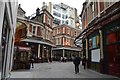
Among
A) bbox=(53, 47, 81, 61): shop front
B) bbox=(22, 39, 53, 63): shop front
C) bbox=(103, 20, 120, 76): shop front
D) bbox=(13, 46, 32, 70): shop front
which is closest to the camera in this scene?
bbox=(103, 20, 120, 76): shop front

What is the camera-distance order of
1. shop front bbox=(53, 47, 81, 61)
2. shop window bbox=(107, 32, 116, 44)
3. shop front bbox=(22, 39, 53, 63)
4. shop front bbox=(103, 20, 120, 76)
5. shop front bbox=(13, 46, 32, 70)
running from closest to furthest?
shop front bbox=(103, 20, 120, 76)
shop window bbox=(107, 32, 116, 44)
shop front bbox=(13, 46, 32, 70)
shop front bbox=(22, 39, 53, 63)
shop front bbox=(53, 47, 81, 61)

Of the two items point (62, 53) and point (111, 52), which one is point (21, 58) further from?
point (62, 53)

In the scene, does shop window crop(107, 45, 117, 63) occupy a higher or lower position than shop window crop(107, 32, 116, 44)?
lower

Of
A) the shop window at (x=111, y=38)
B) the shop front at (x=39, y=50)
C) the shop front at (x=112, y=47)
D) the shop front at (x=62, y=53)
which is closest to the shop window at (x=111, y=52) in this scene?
the shop front at (x=112, y=47)

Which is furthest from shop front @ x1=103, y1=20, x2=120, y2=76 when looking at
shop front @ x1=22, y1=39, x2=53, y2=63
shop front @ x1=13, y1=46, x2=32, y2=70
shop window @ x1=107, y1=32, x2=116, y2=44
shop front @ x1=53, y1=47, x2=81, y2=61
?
shop front @ x1=53, y1=47, x2=81, y2=61

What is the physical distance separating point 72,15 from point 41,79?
55.5 m

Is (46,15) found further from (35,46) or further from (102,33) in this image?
(102,33)

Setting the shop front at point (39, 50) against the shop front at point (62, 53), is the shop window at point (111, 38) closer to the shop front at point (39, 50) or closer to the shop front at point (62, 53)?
the shop front at point (39, 50)

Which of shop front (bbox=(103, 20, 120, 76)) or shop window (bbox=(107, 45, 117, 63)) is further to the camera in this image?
shop window (bbox=(107, 45, 117, 63))

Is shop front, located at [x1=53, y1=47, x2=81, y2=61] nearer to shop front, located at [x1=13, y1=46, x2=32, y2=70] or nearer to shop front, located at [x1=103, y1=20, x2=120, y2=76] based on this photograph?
shop front, located at [x1=13, y1=46, x2=32, y2=70]

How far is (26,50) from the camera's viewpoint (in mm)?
17375

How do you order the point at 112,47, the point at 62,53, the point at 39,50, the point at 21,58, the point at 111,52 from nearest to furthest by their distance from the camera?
1. the point at 112,47
2. the point at 111,52
3. the point at 21,58
4. the point at 39,50
5. the point at 62,53

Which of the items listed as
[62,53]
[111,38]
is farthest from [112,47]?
[62,53]

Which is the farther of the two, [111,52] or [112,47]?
[111,52]
